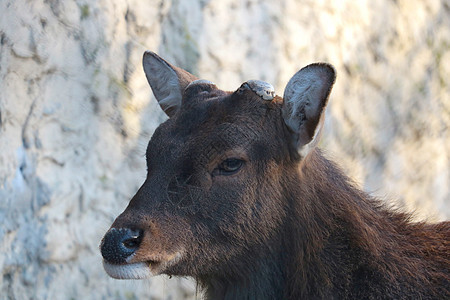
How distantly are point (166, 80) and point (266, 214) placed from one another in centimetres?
135

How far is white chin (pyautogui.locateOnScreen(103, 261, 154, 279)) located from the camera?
353cm

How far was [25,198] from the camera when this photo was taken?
5504 mm

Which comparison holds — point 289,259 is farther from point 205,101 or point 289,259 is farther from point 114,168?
point 114,168

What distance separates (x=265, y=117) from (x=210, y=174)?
1.60 feet

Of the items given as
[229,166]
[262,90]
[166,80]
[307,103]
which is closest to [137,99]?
[166,80]

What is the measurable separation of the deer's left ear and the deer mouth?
3.20 ft

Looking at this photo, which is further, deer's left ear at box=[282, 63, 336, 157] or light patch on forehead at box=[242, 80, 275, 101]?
light patch on forehead at box=[242, 80, 275, 101]

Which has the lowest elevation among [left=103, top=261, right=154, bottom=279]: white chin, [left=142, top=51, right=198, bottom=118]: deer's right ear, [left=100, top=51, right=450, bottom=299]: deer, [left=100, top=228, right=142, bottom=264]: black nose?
[left=103, top=261, right=154, bottom=279]: white chin

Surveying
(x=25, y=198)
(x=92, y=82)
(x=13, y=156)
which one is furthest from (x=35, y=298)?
(x=92, y=82)

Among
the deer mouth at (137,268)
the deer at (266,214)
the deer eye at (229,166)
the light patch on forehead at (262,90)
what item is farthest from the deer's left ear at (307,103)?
the deer mouth at (137,268)

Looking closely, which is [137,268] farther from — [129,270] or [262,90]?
[262,90]

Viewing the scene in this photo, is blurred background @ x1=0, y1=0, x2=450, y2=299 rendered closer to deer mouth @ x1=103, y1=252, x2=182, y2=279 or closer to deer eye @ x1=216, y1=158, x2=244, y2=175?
deer eye @ x1=216, y1=158, x2=244, y2=175

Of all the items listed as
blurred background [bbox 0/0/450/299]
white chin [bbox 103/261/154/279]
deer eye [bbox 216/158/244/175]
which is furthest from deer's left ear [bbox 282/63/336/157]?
blurred background [bbox 0/0/450/299]

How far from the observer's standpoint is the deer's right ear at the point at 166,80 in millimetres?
4559
